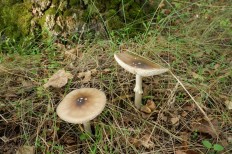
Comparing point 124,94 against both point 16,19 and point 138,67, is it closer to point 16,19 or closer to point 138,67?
point 138,67

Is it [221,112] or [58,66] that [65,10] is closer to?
[58,66]

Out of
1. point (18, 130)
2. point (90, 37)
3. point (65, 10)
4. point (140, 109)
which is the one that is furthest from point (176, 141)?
point (65, 10)

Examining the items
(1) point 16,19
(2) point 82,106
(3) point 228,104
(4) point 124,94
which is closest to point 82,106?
(2) point 82,106

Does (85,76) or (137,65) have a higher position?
(137,65)

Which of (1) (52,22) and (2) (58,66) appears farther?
(1) (52,22)

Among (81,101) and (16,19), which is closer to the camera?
(81,101)

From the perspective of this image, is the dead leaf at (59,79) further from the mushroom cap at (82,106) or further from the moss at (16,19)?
the moss at (16,19)
